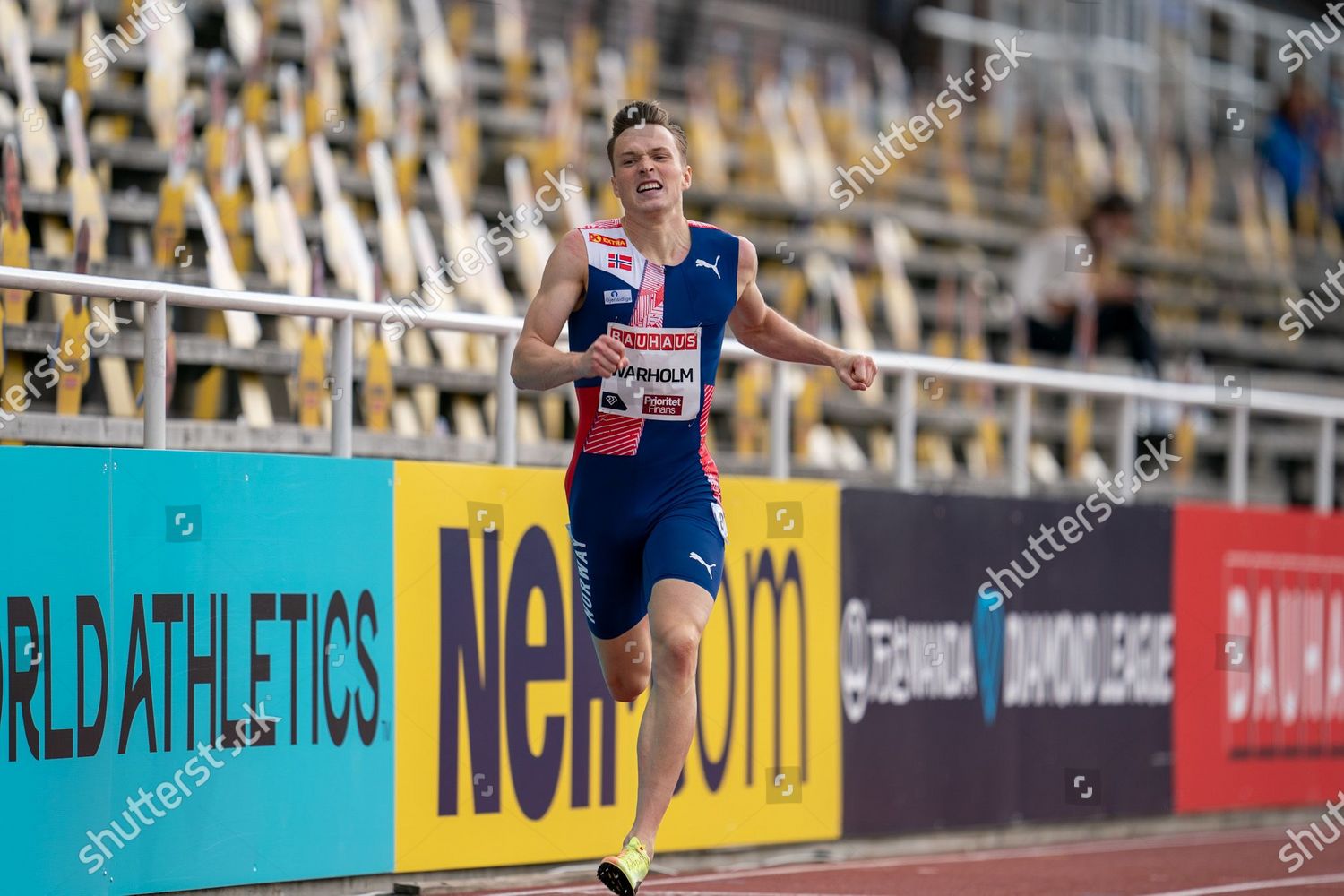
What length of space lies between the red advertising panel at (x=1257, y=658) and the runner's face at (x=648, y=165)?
563cm

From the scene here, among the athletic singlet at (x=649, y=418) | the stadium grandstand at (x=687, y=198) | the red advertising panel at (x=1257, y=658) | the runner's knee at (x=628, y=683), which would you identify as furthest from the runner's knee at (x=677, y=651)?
the red advertising panel at (x=1257, y=658)

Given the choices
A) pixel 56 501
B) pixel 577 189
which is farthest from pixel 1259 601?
pixel 56 501

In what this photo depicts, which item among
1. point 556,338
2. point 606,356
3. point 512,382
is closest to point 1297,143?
point 512,382

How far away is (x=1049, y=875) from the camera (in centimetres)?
912

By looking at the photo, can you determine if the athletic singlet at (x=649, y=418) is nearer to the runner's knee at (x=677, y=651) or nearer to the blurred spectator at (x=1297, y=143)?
the runner's knee at (x=677, y=651)

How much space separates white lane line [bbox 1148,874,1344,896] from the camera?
8586 mm

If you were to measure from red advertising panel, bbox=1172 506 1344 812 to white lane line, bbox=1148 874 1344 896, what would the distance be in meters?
2.20

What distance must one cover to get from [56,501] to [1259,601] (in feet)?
24.2

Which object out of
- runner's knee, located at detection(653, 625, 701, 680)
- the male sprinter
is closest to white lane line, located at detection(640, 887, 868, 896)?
the male sprinter

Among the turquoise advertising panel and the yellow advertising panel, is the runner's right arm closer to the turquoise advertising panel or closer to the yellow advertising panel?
the turquoise advertising panel

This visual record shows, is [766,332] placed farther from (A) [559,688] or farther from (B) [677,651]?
(A) [559,688]

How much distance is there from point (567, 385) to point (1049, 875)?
11.7 ft

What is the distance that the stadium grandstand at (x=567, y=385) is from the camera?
776cm

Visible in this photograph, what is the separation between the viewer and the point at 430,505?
8.05 m
